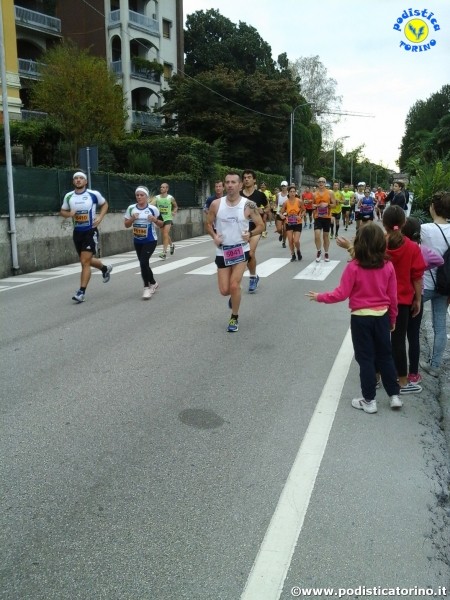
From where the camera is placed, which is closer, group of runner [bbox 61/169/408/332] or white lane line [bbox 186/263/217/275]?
group of runner [bbox 61/169/408/332]

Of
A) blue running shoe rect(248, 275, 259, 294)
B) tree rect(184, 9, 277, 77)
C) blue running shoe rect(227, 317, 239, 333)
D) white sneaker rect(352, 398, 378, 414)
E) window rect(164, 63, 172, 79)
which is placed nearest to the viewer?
white sneaker rect(352, 398, 378, 414)

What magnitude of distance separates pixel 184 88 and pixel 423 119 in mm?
60611

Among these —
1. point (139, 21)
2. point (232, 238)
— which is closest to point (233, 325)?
point (232, 238)

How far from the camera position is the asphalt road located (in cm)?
282

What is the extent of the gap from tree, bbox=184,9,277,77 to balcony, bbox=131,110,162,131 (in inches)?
694

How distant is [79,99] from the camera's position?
26.8 m

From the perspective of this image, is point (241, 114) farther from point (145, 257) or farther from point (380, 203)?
point (145, 257)

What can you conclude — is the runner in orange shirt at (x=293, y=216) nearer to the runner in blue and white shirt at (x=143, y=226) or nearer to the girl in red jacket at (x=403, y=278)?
the runner in blue and white shirt at (x=143, y=226)

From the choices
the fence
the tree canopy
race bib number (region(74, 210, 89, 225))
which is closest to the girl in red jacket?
race bib number (region(74, 210, 89, 225))

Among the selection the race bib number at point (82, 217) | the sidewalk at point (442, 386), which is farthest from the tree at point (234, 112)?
the sidewalk at point (442, 386)

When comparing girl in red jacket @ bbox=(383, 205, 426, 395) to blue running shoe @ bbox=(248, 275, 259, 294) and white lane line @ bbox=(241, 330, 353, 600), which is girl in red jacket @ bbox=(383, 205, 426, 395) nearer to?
white lane line @ bbox=(241, 330, 353, 600)

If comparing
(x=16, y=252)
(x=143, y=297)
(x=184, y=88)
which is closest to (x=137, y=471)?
(x=143, y=297)

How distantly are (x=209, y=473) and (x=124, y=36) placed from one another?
45572 millimetres

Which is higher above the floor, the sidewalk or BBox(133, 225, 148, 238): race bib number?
BBox(133, 225, 148, 238): race bib number
